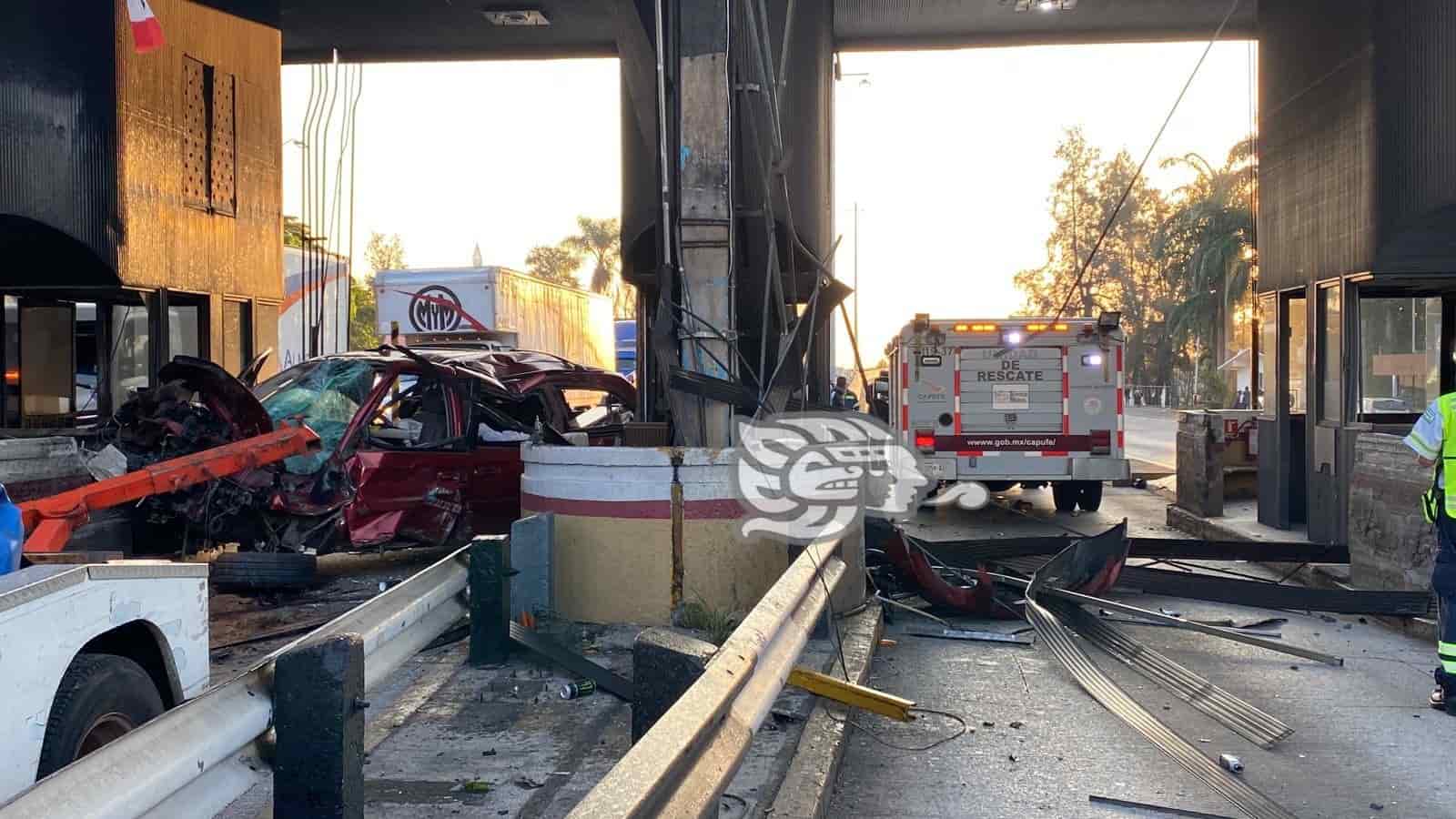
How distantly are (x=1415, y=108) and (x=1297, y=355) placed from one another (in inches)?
120

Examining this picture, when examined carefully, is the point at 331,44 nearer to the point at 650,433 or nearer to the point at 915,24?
the point at 915,24

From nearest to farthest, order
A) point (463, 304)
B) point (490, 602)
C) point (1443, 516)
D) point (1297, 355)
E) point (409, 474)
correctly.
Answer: point (490, 602), point (1443, 516), point (409, 474), point (1297, 355), point (463, 304)

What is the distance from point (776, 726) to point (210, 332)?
39.4ft

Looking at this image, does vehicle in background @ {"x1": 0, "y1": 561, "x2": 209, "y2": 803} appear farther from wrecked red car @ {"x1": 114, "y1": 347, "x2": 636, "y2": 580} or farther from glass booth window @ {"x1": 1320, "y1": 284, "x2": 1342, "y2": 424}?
glass booth window @ {"x1": 1320, "y1": 284, "x2": 1342, "y2": 424}

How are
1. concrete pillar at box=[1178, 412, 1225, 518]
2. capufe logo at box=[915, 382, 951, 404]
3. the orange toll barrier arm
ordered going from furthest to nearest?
capufe logo at box=[915, 382, 951, 404]
concrete pillar at box=[1178, 412, 1225, 518]
the orange toll barrier arm

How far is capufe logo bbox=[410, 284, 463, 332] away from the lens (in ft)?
79.8

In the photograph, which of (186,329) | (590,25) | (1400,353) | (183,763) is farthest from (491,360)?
(1400,353)

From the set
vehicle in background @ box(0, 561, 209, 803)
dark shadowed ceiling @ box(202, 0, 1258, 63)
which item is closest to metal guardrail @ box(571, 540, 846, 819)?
vehicle in background @ box(0, 561, 209, 803)

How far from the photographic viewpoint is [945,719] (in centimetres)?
605

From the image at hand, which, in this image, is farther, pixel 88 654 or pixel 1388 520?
pixel 1388 520

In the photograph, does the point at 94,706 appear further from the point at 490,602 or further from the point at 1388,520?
the point at 1388,520

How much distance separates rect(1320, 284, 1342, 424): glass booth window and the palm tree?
35.8m

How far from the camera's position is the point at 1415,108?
10062mm

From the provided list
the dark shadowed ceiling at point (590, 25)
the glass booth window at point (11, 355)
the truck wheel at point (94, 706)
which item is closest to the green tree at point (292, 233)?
the dark shadowed ceiling at point (590, 25)
